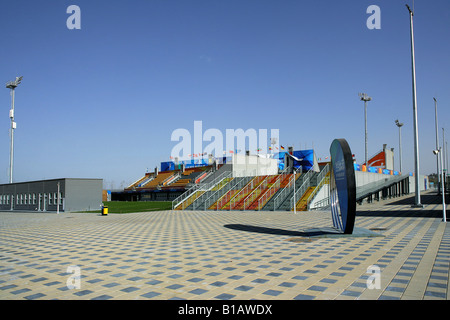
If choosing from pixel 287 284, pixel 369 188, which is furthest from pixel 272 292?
pixel 369 188

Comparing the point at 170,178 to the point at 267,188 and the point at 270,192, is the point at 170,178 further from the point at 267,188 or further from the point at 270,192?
the point at 270,192

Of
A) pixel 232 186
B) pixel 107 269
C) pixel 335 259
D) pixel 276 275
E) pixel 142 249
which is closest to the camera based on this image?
pixel 276 275

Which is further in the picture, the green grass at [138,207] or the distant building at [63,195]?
the green grass at [138,207]

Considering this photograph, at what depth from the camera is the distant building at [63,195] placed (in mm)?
35500

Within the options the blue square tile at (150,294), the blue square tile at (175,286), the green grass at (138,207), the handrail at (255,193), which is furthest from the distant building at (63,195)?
the blue square tile at (150,294)

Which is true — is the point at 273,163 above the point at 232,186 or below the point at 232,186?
above

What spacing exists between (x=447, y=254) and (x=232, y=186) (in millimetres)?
29650

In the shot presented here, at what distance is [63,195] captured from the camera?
35594 mm

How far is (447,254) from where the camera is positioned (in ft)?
28.9

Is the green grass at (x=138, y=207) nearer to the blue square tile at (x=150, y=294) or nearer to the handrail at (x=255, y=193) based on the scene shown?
the handrail at (x=255, y=193)

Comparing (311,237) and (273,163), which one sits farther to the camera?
(273,163)
